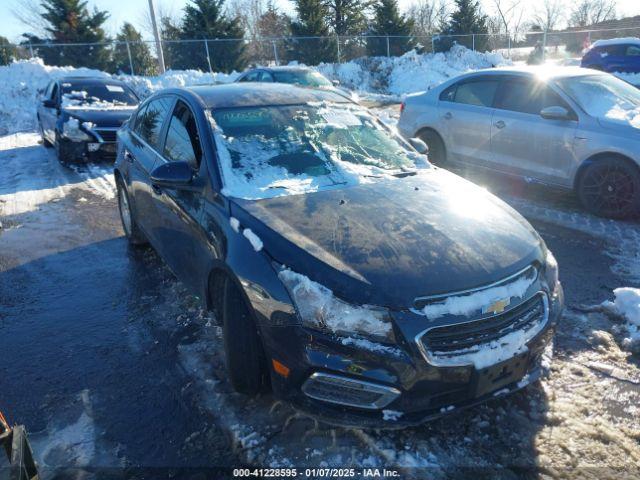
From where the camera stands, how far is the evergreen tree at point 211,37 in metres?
24.7

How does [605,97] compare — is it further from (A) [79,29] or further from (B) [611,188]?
(A) [79,29]

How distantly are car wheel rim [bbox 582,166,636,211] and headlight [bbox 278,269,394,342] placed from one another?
455cm

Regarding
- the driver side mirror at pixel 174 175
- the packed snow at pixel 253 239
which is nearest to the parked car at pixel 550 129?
the driver side mirror at pixel 174 175

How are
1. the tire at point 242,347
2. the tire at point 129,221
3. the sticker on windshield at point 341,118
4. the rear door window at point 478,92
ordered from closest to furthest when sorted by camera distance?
the tire at point 242,347 → the sticker on windshield at point 341,118 → the tire at point 129,221 → the rear door window at point 478,92

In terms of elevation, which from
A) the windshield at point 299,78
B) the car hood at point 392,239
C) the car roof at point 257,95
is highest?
the windshield at point 299,78

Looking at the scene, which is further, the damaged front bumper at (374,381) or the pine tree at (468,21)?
the pine tree at (468,21)

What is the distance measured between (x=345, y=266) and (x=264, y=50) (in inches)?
1048

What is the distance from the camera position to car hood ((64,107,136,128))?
9.18 meters

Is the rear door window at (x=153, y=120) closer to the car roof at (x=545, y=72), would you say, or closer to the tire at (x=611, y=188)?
the car roof at (x=545, y=72)

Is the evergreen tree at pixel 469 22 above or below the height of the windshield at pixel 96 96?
above

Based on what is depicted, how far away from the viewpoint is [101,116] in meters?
9.30

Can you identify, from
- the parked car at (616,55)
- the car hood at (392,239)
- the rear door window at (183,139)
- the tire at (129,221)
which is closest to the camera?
the car hood at (392,239)

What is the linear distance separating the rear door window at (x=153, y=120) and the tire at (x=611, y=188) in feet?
15.3

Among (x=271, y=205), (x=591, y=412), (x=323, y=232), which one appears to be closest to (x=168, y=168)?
(x=271, y=205)
